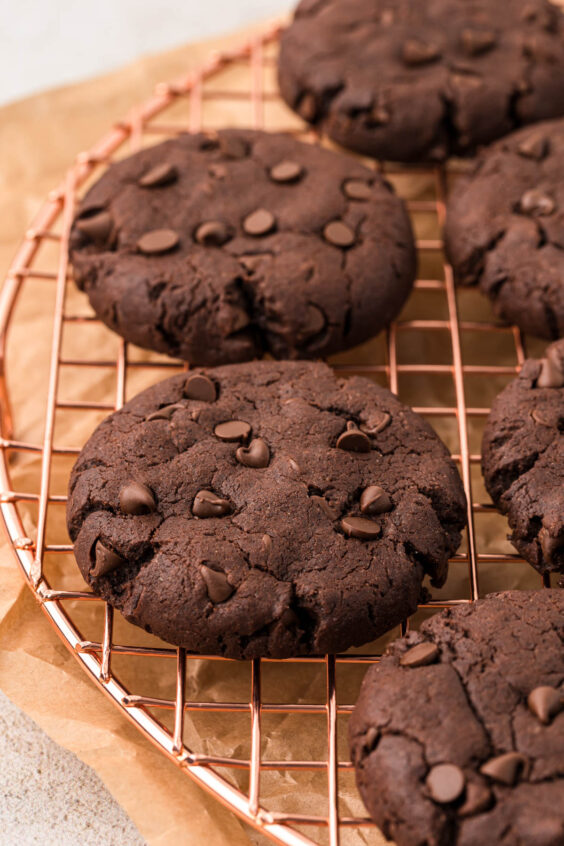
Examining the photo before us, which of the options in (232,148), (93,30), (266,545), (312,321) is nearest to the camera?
(266,545)

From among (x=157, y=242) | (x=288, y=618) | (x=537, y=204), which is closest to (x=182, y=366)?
(x=157, y=242)

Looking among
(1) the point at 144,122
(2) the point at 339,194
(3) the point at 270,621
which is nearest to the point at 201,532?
(3) the point at 270,621

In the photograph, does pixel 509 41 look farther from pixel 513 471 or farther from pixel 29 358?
pixel 29 358

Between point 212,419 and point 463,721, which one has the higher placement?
point 212,419

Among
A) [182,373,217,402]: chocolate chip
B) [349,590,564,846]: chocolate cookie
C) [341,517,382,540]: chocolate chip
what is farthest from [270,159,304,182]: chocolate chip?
[349,590,564,846]: chocolate cookie

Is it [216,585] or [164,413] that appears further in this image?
[164,413]

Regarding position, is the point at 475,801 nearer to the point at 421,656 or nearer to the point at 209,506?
the point at 421,656
